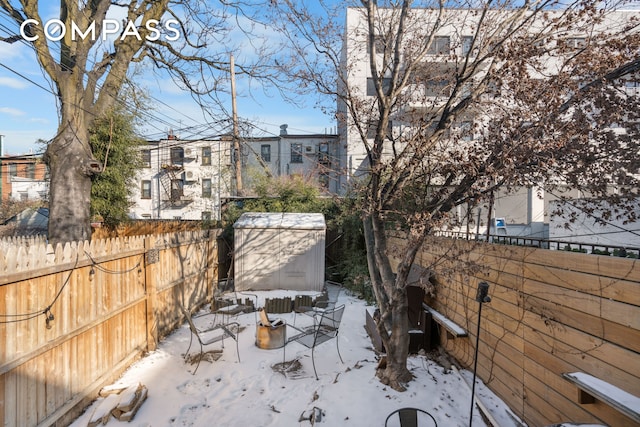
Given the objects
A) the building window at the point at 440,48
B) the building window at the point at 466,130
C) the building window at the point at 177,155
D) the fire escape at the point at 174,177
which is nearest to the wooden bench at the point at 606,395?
the building window at the point at 466,130

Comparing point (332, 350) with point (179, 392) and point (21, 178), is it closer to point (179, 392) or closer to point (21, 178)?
point (179, 392)

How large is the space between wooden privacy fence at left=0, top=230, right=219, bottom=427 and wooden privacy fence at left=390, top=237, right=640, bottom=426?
3.99 metres

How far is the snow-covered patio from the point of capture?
333 cm

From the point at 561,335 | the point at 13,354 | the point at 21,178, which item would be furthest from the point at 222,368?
the point at 21,178

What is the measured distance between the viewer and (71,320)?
331 centimetres

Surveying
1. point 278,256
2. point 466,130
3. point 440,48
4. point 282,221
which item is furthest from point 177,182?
point 466,130

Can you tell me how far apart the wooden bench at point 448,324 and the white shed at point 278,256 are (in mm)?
4050

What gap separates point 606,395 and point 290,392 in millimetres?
3136

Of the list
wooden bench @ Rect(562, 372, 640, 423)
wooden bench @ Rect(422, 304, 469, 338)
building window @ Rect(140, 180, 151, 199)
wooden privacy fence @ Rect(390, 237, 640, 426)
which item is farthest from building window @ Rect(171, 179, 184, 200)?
wooden bench @ Rect(562, 372, 640, 423)

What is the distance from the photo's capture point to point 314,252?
887 centimetres

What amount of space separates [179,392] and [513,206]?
1556 centimetres

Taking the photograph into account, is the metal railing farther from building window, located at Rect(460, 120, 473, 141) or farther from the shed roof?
the shed roof

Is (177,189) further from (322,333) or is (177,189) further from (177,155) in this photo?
(322,333)

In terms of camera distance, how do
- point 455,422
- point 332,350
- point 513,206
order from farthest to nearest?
point 513,206 < point 332,350 < point 455,422
